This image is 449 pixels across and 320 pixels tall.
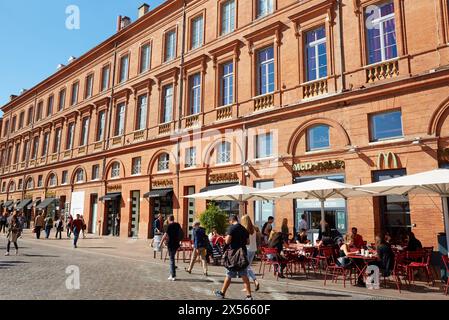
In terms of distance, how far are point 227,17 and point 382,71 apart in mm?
10448

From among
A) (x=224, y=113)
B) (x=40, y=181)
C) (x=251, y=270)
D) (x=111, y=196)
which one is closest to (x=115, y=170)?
(x=111, y=196)

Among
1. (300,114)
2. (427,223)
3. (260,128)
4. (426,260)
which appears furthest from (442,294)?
(260,128)

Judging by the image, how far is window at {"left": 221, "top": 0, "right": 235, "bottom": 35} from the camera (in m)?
20.0

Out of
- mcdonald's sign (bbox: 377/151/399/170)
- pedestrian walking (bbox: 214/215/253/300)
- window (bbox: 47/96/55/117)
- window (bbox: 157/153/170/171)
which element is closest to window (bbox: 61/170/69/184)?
window (bbox: 47/96/55/117)

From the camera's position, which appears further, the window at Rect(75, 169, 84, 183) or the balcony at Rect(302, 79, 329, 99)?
the window at Rect(75, 169, 84, 183)

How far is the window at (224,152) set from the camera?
18578mm

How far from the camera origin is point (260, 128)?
17047mm

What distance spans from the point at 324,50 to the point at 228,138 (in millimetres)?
6382

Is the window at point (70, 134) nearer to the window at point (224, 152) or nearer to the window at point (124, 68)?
the window at point (124, 68)

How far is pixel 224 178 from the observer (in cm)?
1839

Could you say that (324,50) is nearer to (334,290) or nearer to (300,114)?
(300,114)

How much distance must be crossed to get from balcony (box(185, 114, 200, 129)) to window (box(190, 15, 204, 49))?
462 centimetres

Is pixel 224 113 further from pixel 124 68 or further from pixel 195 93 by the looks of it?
pixel 124 68

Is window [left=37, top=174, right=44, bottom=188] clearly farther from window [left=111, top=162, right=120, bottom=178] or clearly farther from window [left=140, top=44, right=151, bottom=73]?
window [left=140, top=44, right=151, bottom=73]
